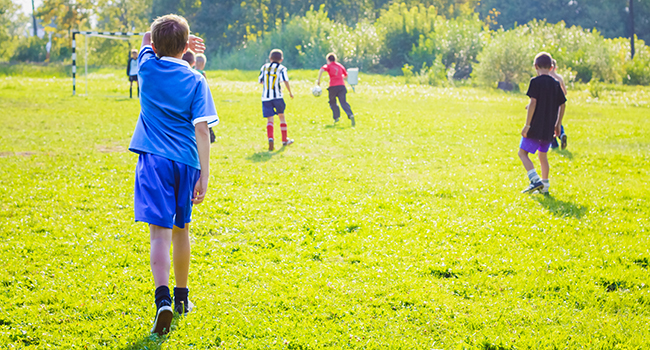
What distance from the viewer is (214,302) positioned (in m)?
4.05

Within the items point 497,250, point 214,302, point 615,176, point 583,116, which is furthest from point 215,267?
point 583,116


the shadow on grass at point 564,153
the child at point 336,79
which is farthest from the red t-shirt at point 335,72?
the shadow on grass at point 564,153

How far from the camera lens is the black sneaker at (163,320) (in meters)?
3.38

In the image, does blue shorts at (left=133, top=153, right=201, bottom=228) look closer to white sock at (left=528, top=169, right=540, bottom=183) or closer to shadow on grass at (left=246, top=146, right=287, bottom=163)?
white sock at (left=528, top=169, right=540, bottom=183)

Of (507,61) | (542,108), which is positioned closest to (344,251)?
(542,108)

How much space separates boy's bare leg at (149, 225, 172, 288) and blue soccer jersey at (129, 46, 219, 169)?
0.46 m

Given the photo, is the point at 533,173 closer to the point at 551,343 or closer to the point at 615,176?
the point at 615,176

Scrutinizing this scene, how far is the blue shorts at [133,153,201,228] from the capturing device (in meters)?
3.28

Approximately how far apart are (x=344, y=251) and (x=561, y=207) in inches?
125

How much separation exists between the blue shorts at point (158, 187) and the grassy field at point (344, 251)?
0.81m

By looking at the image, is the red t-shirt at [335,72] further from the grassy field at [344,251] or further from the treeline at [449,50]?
the treeline at [449,50]

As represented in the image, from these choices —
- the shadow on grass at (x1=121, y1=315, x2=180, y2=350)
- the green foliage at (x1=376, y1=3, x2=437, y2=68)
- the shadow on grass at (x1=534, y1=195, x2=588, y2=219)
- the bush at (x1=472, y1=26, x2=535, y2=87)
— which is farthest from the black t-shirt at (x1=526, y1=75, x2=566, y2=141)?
the green foliage at (x1=376, y1=3, x2=437, y2=68)

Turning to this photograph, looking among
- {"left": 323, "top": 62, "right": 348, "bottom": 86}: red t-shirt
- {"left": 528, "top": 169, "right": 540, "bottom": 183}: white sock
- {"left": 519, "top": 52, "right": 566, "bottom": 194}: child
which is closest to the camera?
{"left": 519, "top": 52, "right": 566, "bottom": 194}: child

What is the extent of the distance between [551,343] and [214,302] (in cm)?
235
